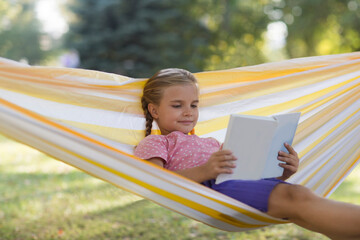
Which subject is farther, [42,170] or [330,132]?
[42,170]

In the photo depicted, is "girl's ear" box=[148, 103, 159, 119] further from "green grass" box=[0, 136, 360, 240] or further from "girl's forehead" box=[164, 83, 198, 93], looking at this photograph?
"green grass" box=[0, 136, 360, 240]

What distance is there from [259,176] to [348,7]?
1165 cm

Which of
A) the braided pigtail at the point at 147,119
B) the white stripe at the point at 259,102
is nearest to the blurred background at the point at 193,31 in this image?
the white stripe at the point at 259,102

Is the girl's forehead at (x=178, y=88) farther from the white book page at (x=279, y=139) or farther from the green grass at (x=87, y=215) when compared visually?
the green grass at (x=87, y=215)

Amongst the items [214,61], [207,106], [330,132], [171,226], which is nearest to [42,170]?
[171,226]

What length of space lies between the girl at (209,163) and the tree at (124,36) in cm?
913

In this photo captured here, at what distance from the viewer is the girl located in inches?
59.4

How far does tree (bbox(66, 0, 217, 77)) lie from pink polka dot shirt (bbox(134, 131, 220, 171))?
9.25m

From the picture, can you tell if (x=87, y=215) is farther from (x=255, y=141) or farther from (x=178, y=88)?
(x=255, y=141)

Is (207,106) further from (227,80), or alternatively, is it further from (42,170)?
(42,170)

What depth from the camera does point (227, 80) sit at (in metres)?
2.39

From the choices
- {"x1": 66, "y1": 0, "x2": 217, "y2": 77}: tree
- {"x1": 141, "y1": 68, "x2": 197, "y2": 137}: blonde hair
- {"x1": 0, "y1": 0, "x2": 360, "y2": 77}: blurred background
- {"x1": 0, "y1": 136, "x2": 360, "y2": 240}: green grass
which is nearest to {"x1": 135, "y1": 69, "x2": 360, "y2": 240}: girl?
{"x1": 141, "y1": 68, "x2": 197, "y2": 137}: blonde hair

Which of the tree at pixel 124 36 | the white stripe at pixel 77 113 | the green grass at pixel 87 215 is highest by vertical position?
the tree at pixel 124 36

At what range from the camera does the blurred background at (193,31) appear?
11195 millimetres
